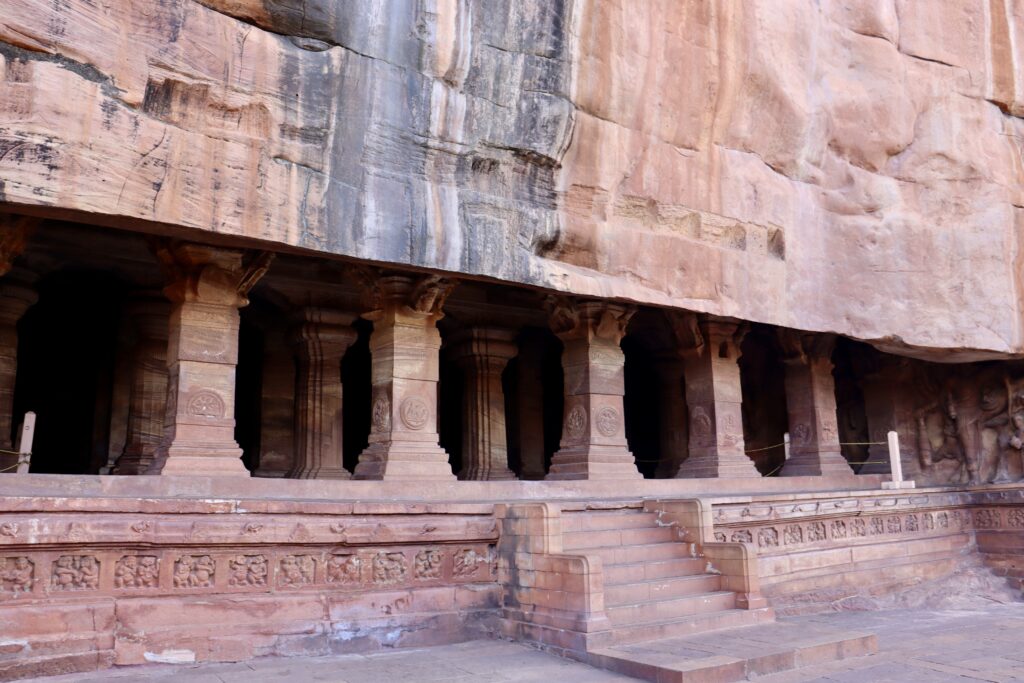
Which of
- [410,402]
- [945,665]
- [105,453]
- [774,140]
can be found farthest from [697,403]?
[105,453]

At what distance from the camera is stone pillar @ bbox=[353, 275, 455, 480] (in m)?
9.02

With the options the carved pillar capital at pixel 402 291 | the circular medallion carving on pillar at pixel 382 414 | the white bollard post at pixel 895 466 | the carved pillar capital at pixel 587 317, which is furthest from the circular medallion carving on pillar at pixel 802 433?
the circular medallion carving on pillar at pixel 382 414

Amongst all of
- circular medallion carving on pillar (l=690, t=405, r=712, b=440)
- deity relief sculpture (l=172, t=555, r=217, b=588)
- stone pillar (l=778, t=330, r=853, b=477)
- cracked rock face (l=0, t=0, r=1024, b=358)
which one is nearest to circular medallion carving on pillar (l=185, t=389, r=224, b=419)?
cracked rock face (l=0, t=0, r=1024, b=358)

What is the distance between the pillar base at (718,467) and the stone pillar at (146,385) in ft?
22.9

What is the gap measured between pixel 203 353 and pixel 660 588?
15.5ft

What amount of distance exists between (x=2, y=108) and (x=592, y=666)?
6001 millimetres

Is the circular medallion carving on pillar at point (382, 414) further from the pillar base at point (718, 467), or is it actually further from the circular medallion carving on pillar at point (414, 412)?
the pillar base at point (718, 467)

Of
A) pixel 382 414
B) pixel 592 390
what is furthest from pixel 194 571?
pixel 592 390

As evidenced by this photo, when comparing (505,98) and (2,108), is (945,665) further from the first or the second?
(2,108)

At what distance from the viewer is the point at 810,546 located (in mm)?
10406

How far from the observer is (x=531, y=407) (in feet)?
49.1

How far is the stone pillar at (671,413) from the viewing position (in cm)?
1516

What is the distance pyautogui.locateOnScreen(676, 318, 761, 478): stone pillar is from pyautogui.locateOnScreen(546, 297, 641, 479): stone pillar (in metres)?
1.68

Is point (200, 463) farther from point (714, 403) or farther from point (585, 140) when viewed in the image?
point (714, 403)
